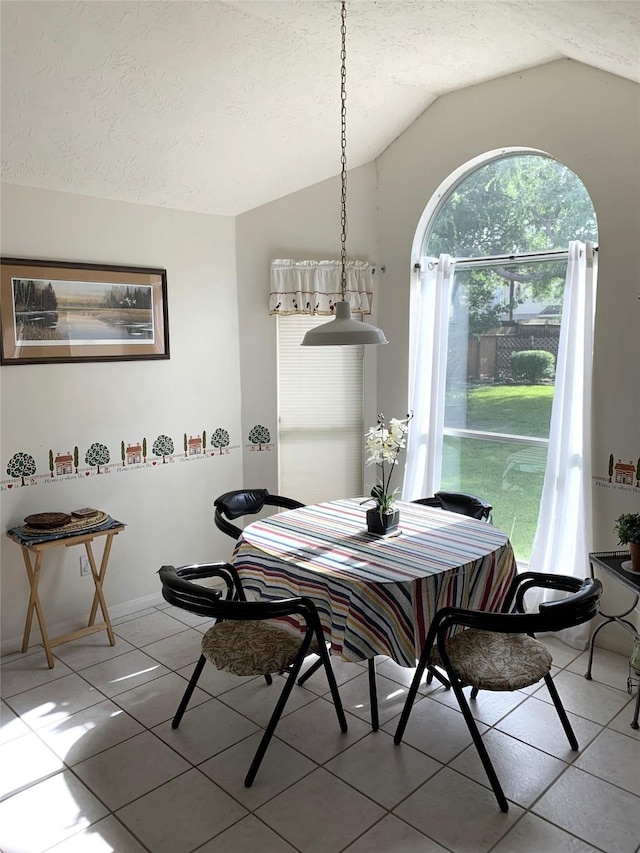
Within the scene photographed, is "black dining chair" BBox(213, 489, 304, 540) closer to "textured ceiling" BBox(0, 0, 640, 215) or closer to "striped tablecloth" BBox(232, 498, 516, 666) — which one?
"striped tablecloth" BBox(232, 498, 516, 666)

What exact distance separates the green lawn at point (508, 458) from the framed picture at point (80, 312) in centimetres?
197

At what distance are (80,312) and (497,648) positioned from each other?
8.88 feet

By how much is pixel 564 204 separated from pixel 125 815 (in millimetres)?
3510

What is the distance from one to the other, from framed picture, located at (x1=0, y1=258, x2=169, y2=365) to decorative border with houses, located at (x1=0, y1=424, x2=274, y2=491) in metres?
0.52

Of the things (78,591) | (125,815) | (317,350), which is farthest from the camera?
(317,350)

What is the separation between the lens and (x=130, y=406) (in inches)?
152

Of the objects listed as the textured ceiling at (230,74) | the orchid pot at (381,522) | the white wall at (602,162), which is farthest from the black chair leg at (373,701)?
the textured ceiling at (230,74)

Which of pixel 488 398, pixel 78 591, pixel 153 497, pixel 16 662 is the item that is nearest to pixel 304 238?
pixel 488 398

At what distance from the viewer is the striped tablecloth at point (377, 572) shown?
2.47 meters

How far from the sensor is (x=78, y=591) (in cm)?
373

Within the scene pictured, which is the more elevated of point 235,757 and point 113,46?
point 113,46

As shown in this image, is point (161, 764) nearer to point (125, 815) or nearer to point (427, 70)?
point (125, 815)

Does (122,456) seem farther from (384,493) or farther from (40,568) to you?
(384,493)

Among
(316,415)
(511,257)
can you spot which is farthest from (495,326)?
(316,415)
